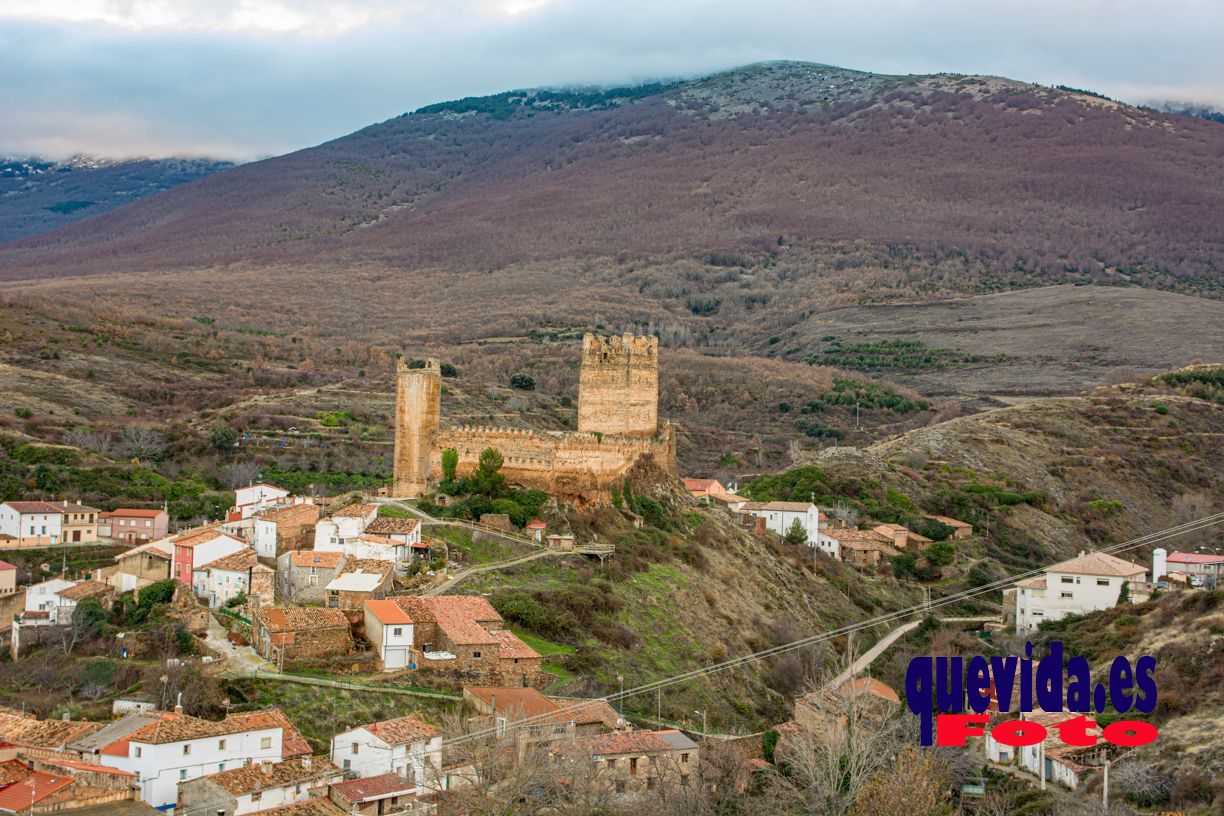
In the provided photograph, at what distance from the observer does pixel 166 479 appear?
50812 mm

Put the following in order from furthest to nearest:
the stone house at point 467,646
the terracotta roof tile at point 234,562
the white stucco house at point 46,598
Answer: the terracotta roof tile at point 234,562 → the white stucco house at point 46,598 → the stone house at point 467,646

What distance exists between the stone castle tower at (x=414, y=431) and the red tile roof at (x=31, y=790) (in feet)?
61.7

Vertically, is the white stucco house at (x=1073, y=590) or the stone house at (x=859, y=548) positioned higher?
the white stucco house at (x=1073, y=590)

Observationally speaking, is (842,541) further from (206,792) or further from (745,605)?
(206,792)

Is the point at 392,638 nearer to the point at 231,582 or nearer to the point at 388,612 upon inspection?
the point at 388,612

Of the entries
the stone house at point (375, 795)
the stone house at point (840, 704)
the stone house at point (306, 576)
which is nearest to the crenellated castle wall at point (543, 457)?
the stone house at point (306, 576)

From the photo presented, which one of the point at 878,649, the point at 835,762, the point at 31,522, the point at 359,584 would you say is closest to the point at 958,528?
the point at 878,649

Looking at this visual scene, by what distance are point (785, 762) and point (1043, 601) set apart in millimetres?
14170

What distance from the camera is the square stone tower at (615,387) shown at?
44281 millimetres

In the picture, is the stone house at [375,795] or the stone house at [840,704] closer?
the stone house at [375,795]

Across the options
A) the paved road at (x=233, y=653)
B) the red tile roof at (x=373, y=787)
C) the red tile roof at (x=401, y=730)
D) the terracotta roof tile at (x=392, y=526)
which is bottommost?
the red tile roof at (x=373, y=787)

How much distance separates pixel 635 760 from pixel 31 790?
10426mm

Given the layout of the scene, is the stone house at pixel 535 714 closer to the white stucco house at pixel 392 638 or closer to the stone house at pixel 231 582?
the white stucco house at pixel 392 638

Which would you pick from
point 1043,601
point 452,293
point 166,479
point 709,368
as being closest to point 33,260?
point 452,293
